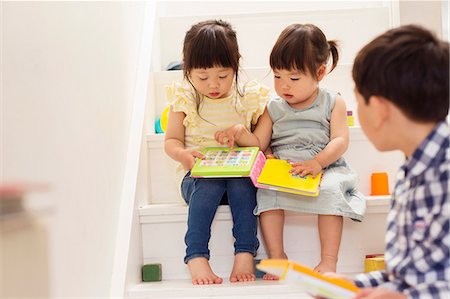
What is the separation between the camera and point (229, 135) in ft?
5.52

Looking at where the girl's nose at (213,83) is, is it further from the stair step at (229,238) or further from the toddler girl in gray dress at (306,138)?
the stair step at (229,238)

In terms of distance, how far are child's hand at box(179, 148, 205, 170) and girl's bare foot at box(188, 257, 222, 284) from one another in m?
0.23

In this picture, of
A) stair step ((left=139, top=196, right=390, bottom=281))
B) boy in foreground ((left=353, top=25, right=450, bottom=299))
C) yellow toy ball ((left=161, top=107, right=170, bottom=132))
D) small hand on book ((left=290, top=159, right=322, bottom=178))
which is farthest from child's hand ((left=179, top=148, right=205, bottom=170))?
boy in foreground ((left=353, top=25, right=450, bottom=299))

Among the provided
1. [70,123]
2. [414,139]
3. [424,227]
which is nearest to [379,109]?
[414,139]

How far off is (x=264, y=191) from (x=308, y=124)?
0.70 feet

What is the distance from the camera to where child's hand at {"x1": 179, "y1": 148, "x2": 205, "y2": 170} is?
5.49 ft

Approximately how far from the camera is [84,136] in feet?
4.28

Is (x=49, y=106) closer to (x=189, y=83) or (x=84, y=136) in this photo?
(x=84, y=136)

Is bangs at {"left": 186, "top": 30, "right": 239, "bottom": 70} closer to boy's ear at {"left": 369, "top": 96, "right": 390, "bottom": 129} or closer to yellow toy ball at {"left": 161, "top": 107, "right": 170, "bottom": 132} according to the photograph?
yellow toy ball at {"left": 161, "top": 107, "right": 170, "bottom": 132}

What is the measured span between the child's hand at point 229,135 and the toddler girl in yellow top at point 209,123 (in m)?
0.06

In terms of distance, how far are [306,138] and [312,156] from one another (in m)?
0.05

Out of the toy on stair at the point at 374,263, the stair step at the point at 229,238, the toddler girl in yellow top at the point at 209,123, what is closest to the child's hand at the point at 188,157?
the toddler girl in yellow top at the point at 209,123

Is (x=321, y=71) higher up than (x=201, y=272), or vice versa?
(x=321, y=71)

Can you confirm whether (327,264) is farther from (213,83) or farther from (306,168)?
(213,83)
